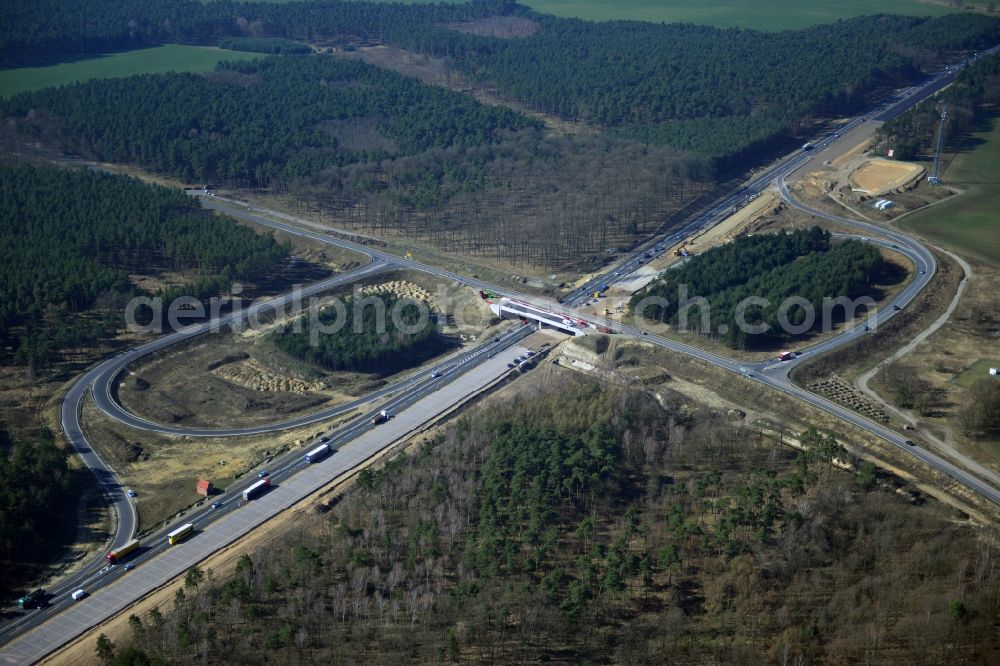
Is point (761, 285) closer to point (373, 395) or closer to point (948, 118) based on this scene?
point (373, 395)

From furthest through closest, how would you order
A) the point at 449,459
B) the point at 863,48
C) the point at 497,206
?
the point at 863,48, the point at 497,206, the point at 449,459

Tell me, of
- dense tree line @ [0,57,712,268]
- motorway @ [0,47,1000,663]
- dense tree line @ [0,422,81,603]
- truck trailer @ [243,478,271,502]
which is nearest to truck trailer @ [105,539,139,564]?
motorway @ [0,47,1000,663]

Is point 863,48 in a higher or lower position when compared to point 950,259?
higher

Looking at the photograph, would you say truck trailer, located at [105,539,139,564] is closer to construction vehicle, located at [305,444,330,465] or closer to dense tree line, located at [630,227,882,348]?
construction vehicle, located at [305,444,330,465]

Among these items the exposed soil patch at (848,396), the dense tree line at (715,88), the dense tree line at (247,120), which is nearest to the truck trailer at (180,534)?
the exposed soil patch at (848,396)

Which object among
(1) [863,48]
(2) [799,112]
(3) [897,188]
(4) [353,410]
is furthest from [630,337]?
(1) [863,48]

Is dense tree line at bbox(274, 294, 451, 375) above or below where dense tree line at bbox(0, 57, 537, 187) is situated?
below

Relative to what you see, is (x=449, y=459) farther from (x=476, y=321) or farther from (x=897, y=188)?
(x=897, y=188)
